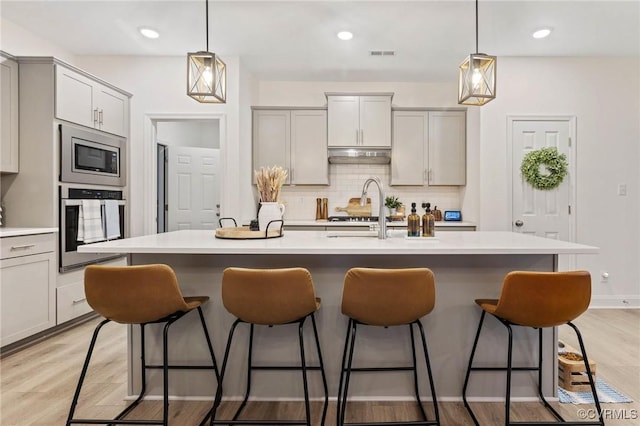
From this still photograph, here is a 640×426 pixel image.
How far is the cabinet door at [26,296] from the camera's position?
2865 mm

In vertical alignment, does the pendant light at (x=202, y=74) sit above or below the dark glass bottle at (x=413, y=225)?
above

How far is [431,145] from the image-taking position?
482 centimetres

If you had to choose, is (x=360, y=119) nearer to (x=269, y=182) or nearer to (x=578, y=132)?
(x=578, y=132)

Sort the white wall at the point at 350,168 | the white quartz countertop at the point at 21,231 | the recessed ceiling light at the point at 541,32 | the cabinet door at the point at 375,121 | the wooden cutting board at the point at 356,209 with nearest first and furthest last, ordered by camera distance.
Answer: the white quartz countertop at the point at 21,231, the recessed ceiling light at the point at 541,32, the cabinet door at the point at 375,121, the wooden cutting board at the point at 356,209, the white wall at the point at 350,168

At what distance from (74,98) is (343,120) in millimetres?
2839

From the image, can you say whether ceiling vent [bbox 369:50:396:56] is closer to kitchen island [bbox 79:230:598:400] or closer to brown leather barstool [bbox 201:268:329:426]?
kitchen island [bbox 79:230:598:400]

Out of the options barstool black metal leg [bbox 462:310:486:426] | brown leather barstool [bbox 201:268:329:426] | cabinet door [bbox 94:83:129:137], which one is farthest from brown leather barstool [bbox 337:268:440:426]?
cabinet door [bbox 94:83:129:137]

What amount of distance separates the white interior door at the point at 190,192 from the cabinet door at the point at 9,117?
226cm

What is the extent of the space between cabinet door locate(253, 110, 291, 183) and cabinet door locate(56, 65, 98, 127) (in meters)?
1.77

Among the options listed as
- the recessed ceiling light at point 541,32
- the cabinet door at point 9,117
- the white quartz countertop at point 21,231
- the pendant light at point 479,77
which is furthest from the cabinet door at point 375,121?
the cabinet door at point 9,117

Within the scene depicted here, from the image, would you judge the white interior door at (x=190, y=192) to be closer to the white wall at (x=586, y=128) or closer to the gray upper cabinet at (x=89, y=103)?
the gray upper cabinet at (x=89, y=103)

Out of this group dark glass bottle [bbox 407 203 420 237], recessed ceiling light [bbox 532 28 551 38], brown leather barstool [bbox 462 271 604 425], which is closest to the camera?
brown leather barstool [bbox 462 271 604 425]

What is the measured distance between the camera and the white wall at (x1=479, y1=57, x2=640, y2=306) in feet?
14.3

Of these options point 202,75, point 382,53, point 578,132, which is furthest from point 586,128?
point 202,75
